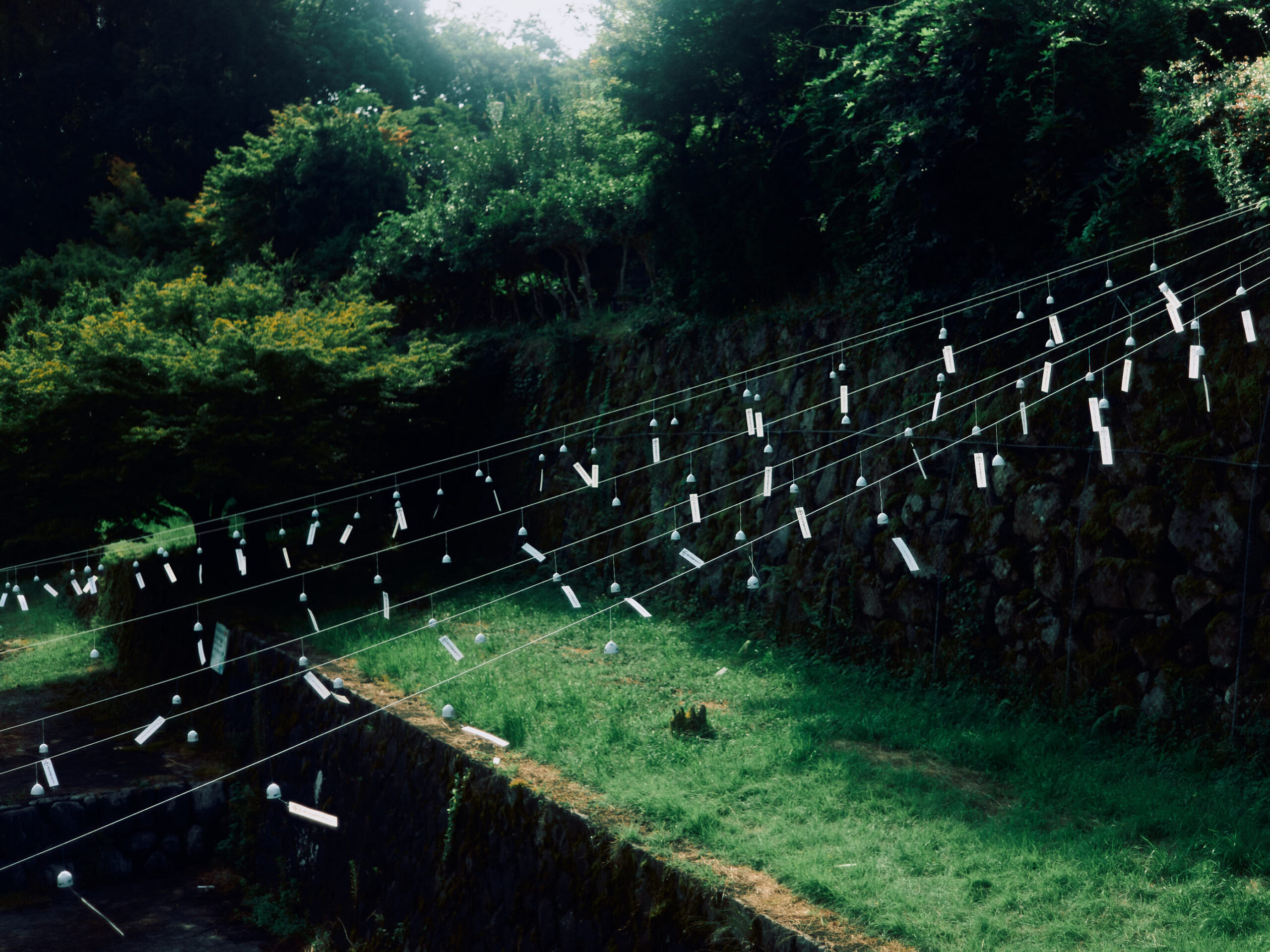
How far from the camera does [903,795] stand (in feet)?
20.6

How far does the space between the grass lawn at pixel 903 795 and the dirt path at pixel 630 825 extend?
0.30 feet

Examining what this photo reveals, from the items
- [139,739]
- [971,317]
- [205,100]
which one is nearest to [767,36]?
[971,317]

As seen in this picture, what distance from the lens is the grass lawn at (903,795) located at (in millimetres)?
4801

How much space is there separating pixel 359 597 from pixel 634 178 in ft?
23.2

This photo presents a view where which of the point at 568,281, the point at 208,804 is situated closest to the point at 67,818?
the point at 208,804

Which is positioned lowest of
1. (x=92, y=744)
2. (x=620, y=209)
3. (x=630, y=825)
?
(x=92, y=744)

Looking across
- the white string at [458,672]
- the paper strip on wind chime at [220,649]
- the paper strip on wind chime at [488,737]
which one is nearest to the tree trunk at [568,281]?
the white string at [458,672]

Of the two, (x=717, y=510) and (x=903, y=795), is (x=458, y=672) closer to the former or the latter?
(x=717, y=510)

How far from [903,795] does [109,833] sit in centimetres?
863

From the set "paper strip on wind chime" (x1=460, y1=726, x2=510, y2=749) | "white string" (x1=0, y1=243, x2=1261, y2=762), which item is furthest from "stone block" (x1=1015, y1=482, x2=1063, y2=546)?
"paper strip on wind chime" (x1=460, y1=726, x2=510, y2=749)

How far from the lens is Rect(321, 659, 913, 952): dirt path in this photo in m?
4.80

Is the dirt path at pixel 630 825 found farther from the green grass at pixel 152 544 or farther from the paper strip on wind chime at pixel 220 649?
the green grass at pixel 152 544

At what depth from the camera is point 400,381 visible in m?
13.6

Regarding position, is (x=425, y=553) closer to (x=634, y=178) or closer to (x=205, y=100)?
(x=634, y=178)
